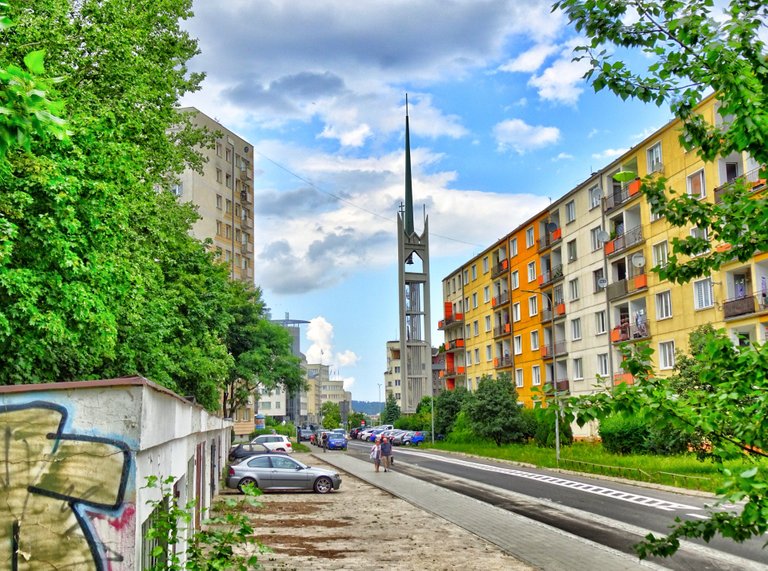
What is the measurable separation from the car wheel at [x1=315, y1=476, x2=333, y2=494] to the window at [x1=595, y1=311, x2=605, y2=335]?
26.6 metres

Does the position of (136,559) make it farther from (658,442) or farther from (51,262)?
(658,442)

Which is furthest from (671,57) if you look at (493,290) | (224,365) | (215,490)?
(493,290)

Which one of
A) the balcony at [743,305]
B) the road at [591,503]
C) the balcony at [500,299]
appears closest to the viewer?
the road at [591,503]

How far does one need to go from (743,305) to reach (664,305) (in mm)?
7382

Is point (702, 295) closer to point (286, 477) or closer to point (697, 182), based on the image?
point (697, 182)

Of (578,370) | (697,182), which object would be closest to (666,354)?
(697,182)

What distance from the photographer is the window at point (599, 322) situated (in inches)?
1884

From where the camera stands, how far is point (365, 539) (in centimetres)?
1614

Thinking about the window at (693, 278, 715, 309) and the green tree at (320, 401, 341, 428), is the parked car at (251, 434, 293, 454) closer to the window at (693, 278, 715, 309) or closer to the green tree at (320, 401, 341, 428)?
the window at (693, 278, 715, 309)

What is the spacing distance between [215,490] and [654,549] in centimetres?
2182

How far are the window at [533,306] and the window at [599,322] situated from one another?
10.4 meters

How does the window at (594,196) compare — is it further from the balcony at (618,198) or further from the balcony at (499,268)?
the balcony at (499,268)

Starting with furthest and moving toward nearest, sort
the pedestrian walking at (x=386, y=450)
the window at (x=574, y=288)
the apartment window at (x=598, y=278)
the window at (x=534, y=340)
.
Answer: the window at (x=534, y=340)
the window at (x=574, y=288)
the apartment window at (x=598, y=278)
the pedestrian walking at (x=386, y=450)

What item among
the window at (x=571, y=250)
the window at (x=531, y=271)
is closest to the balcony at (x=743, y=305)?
the window at (x=571, y=250)
